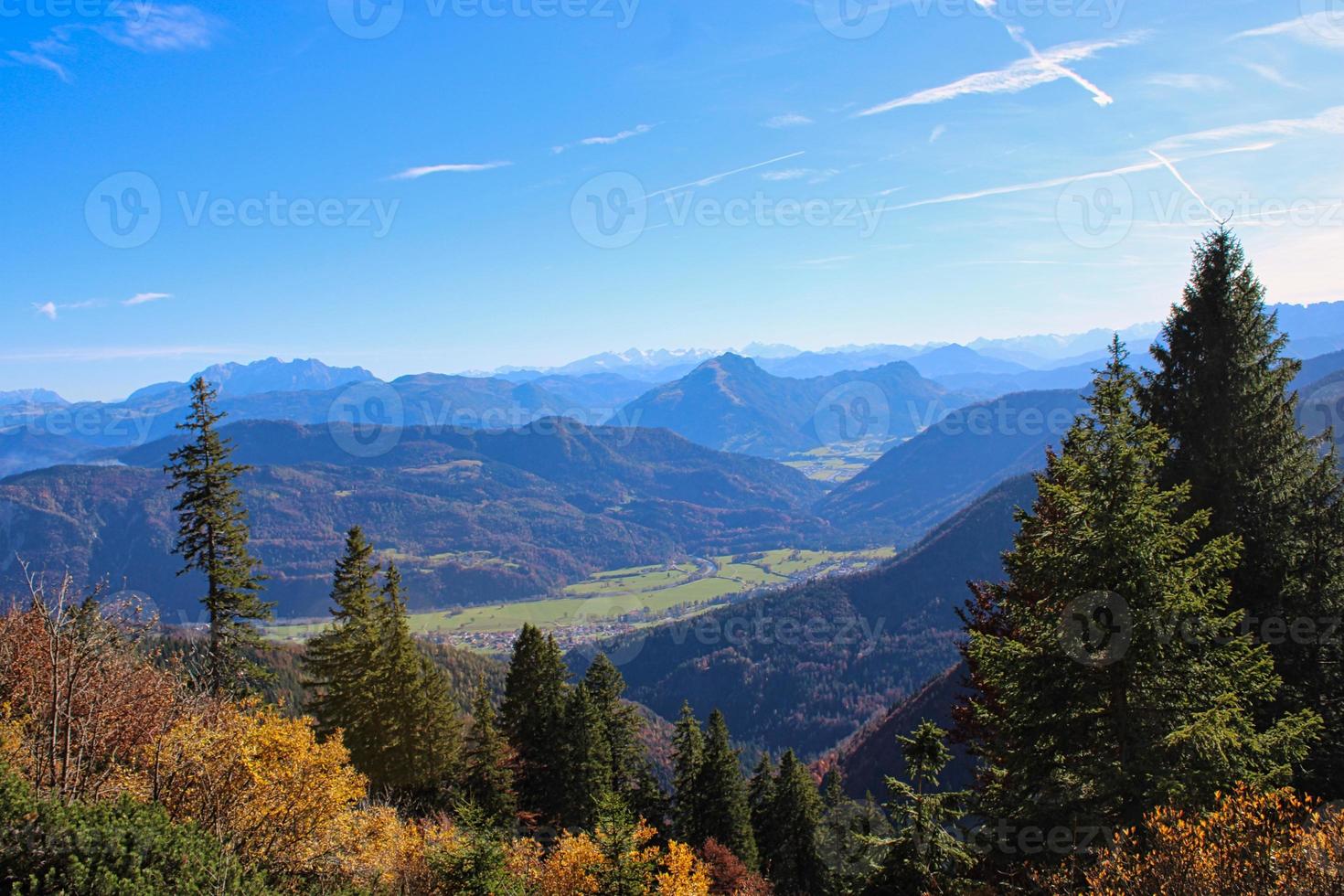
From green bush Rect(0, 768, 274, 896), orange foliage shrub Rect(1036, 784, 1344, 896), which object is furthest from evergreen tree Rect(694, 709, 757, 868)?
green bush Rect(0, 768, 274, 896)

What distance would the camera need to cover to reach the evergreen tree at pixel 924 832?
1508 cm

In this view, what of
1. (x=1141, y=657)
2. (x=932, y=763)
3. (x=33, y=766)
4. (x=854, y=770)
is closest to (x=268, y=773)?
(x=33, y=766)

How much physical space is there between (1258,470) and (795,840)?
34.4m

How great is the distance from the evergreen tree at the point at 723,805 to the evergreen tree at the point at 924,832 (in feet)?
76.3

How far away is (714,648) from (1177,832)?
195 m

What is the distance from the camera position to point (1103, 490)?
12406 mm

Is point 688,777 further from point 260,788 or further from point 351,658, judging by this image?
point 260,788

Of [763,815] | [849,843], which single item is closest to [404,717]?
[849,843]

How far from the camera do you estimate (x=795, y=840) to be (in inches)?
1644

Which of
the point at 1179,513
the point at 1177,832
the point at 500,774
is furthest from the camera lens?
the point at 500,774

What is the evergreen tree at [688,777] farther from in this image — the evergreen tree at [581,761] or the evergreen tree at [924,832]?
the evergreen tree at [924,832]

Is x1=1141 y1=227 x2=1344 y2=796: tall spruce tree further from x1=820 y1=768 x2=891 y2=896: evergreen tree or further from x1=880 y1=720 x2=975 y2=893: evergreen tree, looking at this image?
x1=820 y1=768 x2=891 y2=896: evergreen tree

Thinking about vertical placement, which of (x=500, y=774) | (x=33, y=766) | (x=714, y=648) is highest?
(x=33, y=766)

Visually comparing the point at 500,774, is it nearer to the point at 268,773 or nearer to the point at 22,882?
the point at 268,773
